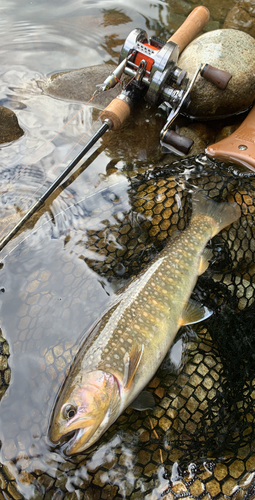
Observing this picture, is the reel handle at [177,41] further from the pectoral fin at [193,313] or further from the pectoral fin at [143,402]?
the pectoral fin at [143,402]

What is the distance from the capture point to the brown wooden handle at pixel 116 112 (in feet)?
10.9

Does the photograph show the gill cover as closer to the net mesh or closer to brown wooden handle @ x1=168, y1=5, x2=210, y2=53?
the net mesh

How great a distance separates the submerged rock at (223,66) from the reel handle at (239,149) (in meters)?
0.63

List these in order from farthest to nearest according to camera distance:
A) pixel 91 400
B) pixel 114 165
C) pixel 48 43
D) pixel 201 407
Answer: pixel 48 43, pixel 114 165, pixel 201 407, pixel 91 400

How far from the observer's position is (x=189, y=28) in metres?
3.92

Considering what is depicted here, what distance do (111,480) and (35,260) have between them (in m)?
1.75

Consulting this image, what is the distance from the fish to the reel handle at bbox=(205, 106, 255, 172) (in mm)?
652

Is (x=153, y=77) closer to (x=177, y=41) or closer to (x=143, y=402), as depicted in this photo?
(x=177, y=41)

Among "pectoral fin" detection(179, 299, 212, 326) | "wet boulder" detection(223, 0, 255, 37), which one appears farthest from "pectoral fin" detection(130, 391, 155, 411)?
"wet boulder" detection(223, 0, 255, 37)

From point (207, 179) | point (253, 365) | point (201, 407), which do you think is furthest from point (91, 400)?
point (207, 179)

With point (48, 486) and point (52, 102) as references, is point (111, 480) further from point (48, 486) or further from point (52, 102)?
point (52, 102)

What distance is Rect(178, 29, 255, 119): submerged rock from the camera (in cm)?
392

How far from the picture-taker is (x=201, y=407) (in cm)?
257

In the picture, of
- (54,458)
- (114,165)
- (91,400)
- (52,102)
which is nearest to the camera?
(91,400)
